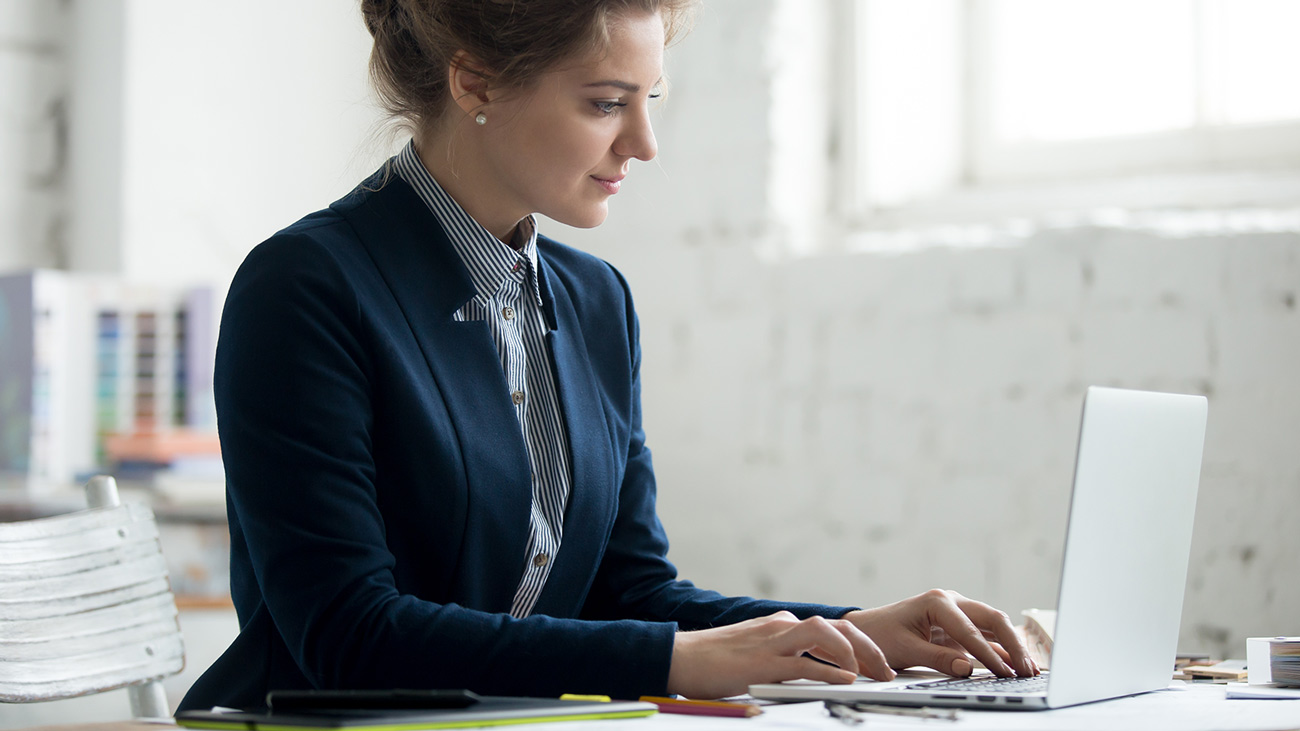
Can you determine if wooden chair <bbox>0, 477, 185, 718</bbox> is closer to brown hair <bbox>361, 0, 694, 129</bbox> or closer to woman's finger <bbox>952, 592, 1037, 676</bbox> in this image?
brown hair <bbox>361, 0, 694, 129</bbox>

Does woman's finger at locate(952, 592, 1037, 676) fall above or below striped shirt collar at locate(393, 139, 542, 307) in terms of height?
below

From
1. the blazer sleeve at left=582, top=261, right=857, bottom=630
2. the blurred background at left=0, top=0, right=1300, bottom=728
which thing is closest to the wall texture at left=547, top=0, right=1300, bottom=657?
the blurred background at left=0, top=0, right=1300, bottom=728

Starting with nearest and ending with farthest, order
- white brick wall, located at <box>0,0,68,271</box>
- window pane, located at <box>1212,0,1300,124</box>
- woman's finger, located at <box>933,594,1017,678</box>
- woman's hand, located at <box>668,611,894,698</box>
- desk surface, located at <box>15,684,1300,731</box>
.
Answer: desk surface, located at <box>15,684,1300,731</box> < woman's hand, located at <box>668,611,894,698</box> < woman's finger, located at <box>933,594,1017,678</box> < window pane, located at <box>1212,0,1300,124</box> < white brick wall, located at <box>0,0,68,271</box>

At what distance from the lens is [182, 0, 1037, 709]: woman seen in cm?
91

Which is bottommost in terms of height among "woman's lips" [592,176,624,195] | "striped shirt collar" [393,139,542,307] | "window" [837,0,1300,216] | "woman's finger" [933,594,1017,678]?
"woman's finger" [933,594,1017,678]

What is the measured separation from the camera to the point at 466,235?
1.18 m

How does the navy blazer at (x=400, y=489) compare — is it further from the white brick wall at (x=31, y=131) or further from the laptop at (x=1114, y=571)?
the white brick wall at (x=31, y=131)

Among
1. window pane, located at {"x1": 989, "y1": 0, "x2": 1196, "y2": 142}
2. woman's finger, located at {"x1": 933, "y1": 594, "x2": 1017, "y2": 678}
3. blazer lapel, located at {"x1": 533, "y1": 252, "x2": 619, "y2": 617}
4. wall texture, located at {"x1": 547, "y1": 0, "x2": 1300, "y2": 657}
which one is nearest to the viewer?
woman's finger, located at {"x1": 933, "y1": 594, "x2": 1017, "y2": 678}

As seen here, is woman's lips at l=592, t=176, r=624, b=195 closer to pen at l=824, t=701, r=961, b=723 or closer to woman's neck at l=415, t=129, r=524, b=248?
woman's neck at l=415, t=129, r=524, b=248

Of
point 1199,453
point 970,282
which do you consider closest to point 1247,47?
point 970,282

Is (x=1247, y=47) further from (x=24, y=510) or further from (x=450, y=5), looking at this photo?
(x=24, y=510)

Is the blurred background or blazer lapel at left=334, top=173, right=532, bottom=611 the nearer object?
blazer lapel at left=334, top=173, right=532, bottom=611

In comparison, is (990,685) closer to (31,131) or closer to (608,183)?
(608,183)

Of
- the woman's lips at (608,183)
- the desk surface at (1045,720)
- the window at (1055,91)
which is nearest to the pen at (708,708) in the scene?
the desk surface at (1045,720)
